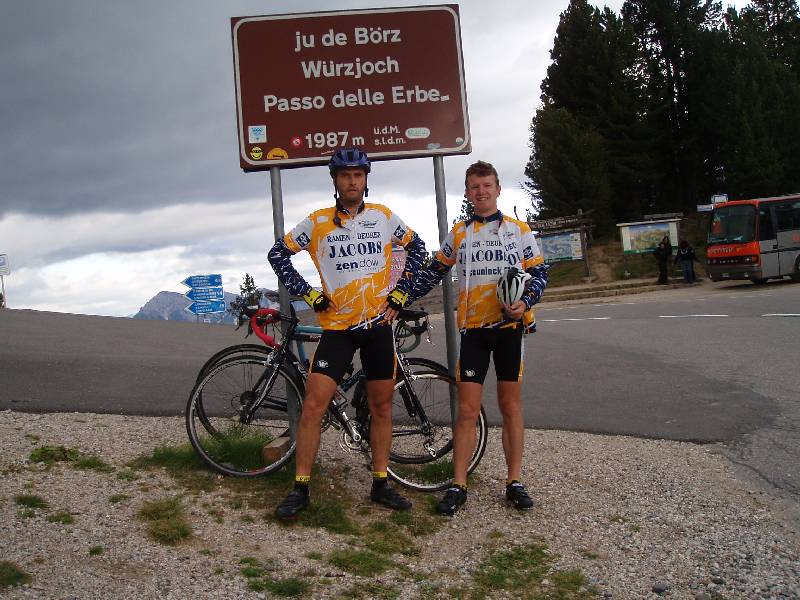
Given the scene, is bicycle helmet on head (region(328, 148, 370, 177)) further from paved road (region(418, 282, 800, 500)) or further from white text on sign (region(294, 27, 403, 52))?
paved road (region(418, 282, 800, 500))

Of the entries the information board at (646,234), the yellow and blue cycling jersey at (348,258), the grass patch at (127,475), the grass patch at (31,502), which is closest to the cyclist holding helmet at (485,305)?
the yellow and blue cycling jersey at (348,258)

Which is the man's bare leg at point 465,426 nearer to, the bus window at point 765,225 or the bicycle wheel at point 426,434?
the bicycle wheel at point 426,434

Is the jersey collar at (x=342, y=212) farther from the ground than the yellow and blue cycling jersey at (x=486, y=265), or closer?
farther from the ground

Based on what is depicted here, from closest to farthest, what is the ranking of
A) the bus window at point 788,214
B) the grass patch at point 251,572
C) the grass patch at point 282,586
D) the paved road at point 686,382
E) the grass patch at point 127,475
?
the grass patch at point 282,586 → the grass patch at point 251,572 → the grass patch at point 127,475 → the paved road at point 686,382 → the bus window at point 788,214

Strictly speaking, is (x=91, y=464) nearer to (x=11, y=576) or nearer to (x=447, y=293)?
(x=11, y=576)

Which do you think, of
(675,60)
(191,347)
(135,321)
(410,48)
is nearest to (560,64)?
(675,60)

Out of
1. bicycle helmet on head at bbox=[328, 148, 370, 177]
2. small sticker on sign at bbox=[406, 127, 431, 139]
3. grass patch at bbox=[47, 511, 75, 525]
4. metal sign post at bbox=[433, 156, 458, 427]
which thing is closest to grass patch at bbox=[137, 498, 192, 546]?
grass patch at bbox=[47, 511, 75, 525]

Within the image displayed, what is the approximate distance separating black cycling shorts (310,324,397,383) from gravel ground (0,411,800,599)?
824mm

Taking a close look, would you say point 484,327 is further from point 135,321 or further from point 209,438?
point 135,321

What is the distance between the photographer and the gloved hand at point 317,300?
4480mm

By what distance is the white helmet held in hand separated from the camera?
4477mm

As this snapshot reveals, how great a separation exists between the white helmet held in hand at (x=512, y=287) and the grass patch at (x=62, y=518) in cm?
263

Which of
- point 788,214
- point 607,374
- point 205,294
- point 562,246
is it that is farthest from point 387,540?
point 562,246

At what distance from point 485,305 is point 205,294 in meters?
28.7
